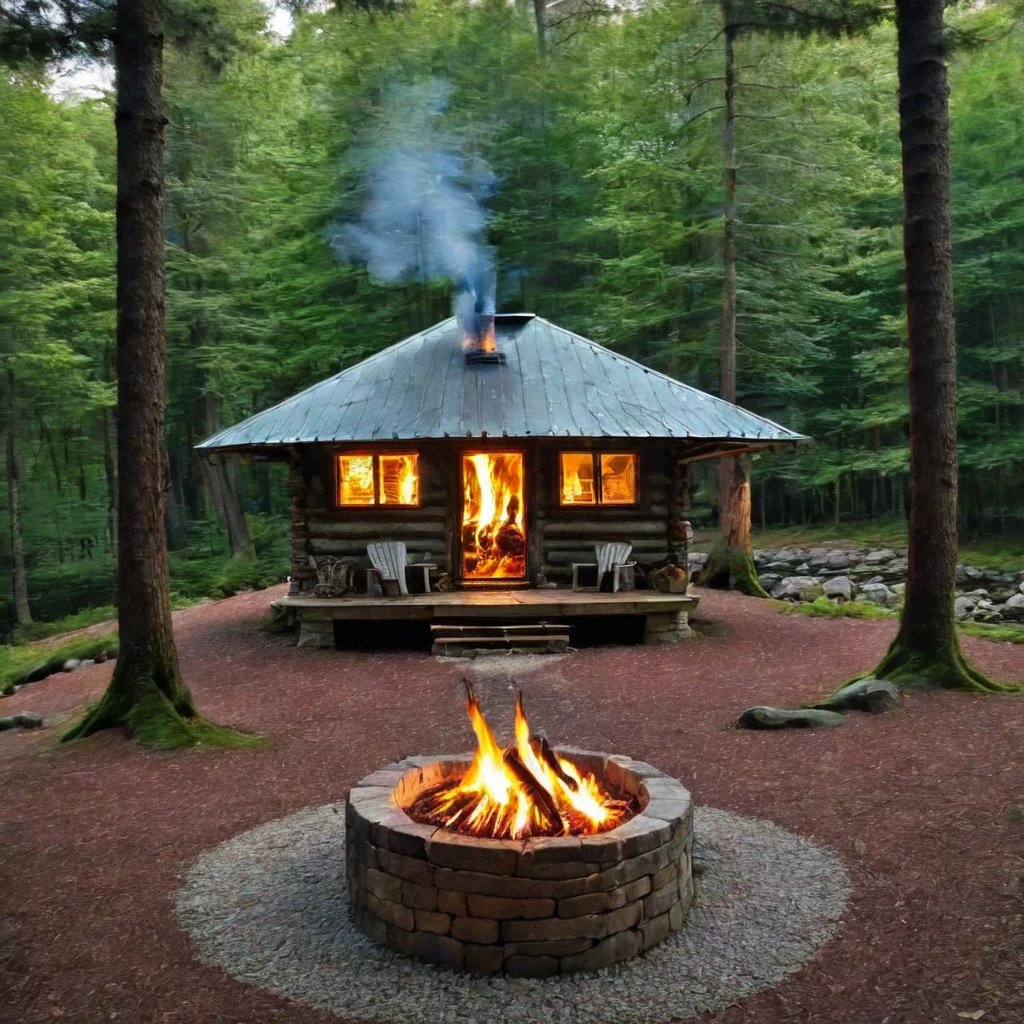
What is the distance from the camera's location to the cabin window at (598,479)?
13.2 metres

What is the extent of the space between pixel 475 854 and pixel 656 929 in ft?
3.34

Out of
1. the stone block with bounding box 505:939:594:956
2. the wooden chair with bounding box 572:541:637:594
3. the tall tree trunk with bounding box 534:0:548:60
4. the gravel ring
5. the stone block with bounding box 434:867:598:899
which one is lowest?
the gravel ring

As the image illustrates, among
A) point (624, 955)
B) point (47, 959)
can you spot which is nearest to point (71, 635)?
point (47, 959)

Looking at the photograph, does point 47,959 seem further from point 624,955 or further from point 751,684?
point 751,684

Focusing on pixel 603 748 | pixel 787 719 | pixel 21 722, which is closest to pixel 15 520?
pixel 21 722

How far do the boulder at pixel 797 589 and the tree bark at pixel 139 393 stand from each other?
44.4 ft

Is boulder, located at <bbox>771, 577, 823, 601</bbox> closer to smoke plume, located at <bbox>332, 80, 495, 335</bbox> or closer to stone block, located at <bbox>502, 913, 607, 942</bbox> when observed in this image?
smoke plume, located at <bbox>332, 80, 495, 335</bbox>

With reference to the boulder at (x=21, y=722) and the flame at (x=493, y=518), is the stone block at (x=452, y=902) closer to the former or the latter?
the boulder at (x=21, y=722)

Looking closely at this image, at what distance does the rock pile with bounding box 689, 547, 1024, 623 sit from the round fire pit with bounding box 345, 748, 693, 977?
44.8 feet

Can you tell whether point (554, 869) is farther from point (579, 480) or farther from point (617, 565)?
point (579, 480)

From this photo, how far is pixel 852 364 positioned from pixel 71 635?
23561 millimetres

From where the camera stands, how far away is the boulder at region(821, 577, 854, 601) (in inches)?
752

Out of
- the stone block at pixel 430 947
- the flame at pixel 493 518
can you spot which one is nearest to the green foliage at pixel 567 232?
the flame at pixel 493 518

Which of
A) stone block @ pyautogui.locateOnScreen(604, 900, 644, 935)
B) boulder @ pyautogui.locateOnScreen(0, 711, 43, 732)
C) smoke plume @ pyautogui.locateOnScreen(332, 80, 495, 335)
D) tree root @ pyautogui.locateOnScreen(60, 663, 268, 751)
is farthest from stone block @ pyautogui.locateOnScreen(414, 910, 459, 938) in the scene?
smoke plume @ pyautogui.locateOnScreen(332, 80, 495, 335)
